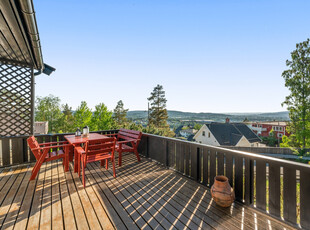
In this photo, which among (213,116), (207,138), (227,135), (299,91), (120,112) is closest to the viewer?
(299,91)

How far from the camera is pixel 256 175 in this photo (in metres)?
2.11

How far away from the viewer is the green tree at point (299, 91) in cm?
1382

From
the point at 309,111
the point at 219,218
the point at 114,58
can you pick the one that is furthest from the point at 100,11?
the point at 309,111

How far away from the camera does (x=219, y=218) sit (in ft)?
Answer: 6.17

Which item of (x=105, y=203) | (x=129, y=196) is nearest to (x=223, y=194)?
(x=129, y=196)

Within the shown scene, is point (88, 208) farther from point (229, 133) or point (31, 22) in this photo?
point (229, 133)

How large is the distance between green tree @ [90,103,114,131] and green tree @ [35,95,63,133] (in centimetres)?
1194

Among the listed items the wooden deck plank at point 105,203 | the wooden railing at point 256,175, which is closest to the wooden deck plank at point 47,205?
the wooden deck plank at point 105,203

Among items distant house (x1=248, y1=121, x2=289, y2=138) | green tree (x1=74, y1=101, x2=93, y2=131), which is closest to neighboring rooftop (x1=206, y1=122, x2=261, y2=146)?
distant house (x1=248, y1=121, x2=289, y2=138)

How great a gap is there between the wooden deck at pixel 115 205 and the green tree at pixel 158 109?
24.9 metres

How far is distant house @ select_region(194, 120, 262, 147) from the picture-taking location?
21.8 metres

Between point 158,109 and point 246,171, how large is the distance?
26407 mm

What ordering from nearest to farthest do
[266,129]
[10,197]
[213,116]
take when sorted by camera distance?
[10,197], [213,116], [266,129]

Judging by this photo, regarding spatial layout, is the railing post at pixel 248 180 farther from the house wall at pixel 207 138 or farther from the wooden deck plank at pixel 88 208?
the house wall at pixel 207 138
